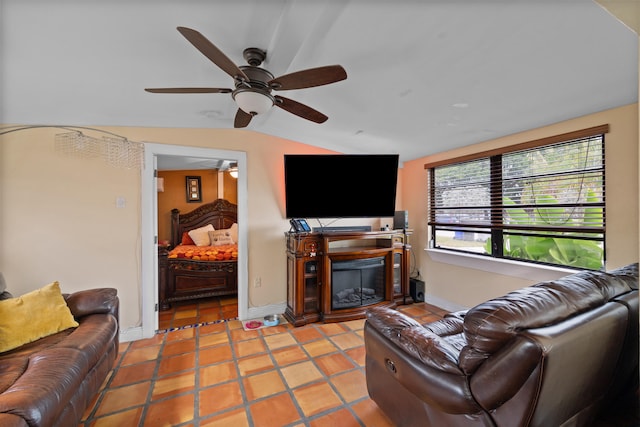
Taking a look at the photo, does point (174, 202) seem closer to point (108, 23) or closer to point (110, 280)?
point (110, 280)

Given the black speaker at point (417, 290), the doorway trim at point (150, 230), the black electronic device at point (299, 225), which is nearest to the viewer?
the doorway trim at point (150, 230)

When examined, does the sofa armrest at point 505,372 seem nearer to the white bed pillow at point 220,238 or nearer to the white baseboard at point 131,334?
the white baseboard at point 131,334

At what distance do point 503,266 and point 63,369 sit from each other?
3.64 m

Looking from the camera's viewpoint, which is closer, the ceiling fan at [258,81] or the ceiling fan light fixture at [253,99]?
the ceiling fan at [258,81]

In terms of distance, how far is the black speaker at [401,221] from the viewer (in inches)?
142

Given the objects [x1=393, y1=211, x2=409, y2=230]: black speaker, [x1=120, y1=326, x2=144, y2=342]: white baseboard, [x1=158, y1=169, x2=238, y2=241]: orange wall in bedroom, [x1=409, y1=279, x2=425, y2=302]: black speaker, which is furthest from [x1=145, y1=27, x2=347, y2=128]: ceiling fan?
[x1=158, y1=169, x2=238, y2=241]: orange wall in bedroom

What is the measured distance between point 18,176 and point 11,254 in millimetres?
730

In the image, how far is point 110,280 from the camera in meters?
2.68

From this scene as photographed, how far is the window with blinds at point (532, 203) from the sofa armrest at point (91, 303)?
3737mm

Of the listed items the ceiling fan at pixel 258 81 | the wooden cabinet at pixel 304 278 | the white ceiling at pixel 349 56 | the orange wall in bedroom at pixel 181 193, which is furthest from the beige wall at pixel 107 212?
the orange wall in bedroom at pixel 181 193

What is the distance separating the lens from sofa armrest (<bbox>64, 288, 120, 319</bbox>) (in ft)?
6.60

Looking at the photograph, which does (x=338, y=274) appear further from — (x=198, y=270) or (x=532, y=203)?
(x=532, y=203)

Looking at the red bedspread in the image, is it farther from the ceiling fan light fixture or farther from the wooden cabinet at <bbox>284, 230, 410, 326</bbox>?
the ceiling fan light fixture

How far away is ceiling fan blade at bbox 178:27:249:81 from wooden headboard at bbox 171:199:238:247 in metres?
3.84
